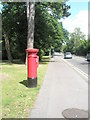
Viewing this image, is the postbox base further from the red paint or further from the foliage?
the foliage

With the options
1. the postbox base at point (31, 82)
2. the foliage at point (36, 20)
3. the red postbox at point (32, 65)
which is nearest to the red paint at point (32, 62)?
the red postbox at point (32, 65)

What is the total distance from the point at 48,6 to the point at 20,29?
15.2 ft

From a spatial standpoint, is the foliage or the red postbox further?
the foliage

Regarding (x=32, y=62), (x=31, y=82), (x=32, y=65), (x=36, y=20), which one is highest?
(x=36, y=20)

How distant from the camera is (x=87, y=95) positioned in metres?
6.44

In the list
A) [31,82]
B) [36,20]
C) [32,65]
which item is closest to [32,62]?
[32,65]

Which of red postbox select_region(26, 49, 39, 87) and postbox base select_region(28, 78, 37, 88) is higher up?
red postbox select_region(26, 49, 39, 87)

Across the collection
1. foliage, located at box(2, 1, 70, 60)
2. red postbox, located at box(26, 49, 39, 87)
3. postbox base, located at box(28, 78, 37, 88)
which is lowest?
postbox base, located at box(28, 78, 37, 88)

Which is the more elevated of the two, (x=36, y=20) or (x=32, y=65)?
(x=36, y=20)

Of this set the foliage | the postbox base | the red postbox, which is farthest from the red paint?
the foliage

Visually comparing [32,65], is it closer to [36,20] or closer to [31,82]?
[31,82]

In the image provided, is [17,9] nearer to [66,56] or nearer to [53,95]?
[53,95]

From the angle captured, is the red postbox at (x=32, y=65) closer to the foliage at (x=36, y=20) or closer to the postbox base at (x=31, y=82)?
the postbox base at (x=31, y=82)

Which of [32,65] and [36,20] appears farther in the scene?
[36,20]
